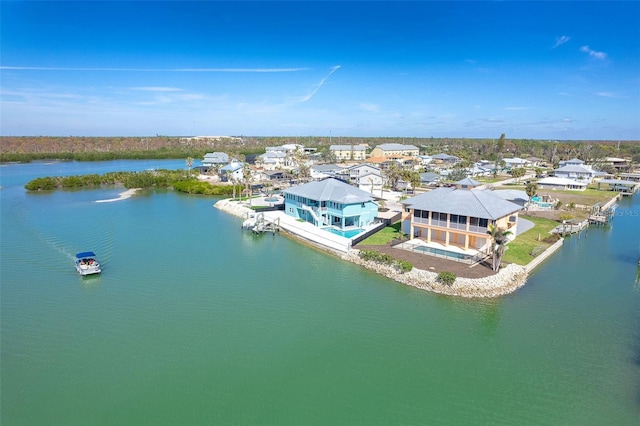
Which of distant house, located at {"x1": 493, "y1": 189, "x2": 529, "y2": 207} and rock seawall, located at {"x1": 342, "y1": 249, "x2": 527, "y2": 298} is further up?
distant house, located at {"x1": 493, "y1": 189, "x2": 529, "y2": 207}

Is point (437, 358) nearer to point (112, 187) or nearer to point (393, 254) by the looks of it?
point (393, 254)

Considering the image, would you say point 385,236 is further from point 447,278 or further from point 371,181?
point 371,181

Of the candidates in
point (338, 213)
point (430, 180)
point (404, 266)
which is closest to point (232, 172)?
point (430, 180)

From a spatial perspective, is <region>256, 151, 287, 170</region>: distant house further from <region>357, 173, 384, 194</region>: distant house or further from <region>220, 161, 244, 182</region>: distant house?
<region>357, 173, 384, 194</region>: distant house

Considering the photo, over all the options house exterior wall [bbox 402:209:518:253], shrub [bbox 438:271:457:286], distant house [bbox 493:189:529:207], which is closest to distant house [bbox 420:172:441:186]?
distant house [bbox 493:189:529:207]

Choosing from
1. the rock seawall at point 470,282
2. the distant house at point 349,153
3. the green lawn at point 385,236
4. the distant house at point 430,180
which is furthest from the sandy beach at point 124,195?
the distant house at point 349,153
